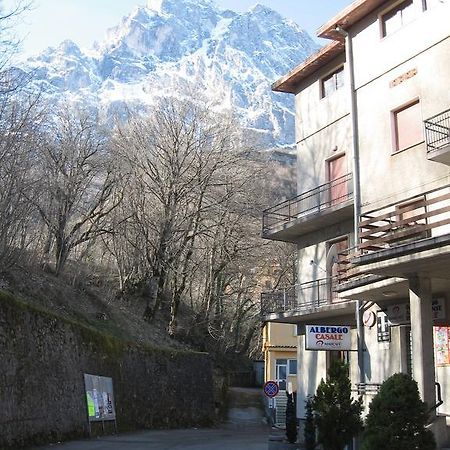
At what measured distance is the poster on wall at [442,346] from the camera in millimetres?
18031

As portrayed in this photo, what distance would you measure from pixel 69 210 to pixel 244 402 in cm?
1614

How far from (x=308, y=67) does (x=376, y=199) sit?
23.5 feet

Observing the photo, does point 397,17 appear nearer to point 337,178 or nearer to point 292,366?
point 337,178

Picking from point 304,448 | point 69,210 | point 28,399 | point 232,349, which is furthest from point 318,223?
point 232,349

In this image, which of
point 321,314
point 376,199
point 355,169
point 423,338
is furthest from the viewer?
point 321,314

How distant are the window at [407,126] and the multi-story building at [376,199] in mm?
44

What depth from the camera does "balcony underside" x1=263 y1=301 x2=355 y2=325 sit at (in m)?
21.6

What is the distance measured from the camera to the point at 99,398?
25.1 metres

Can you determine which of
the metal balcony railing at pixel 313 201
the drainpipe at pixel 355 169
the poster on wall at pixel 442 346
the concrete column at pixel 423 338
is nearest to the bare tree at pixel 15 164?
the metal balcony railing at pixel 313 201

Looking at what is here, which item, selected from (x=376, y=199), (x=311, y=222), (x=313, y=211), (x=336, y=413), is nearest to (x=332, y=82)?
(x=313, y=211)

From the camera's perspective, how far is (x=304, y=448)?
Result: 19.4 metres

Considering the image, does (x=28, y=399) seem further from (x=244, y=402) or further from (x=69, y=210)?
(x=244, y=402)

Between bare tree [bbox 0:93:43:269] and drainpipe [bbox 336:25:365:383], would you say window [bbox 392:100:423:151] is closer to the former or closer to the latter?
drainpipe [bbox 336:25:365:383]

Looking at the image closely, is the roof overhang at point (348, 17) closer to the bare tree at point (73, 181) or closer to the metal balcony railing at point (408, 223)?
the metal balcony railing at point (408, 223)
